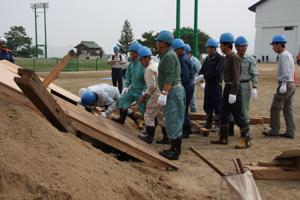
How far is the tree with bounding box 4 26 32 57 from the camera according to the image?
5366 cm

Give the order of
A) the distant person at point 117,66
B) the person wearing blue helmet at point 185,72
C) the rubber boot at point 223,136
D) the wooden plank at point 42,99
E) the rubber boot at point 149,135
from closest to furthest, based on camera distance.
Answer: the wooden plank at point 42,99 → the rubber boot at point 149,135 → the rubber boot at point 223,136 → the person wearing blue helmet at point 185,72 → the distant person at point 117,66

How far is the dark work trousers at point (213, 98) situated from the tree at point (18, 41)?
52586 mm

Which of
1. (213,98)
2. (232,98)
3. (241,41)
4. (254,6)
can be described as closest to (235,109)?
(232,98)

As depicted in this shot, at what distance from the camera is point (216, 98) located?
6.62 metres

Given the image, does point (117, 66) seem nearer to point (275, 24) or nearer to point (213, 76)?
point (213, 76)

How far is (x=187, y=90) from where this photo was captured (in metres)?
6.22

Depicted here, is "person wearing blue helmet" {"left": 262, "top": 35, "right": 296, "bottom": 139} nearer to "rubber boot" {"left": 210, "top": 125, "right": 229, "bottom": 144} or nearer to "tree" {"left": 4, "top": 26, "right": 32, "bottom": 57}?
"rubber boot" {"left": 210, "top": 125, "right": 229, "bottom": 144}

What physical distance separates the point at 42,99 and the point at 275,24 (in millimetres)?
57450

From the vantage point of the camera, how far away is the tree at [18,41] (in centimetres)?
5366

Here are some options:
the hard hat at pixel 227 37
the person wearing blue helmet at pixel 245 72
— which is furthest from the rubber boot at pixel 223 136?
the hard hat at pixel 227 37

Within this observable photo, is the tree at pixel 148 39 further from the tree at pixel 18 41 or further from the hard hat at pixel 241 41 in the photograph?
the hard hat at pixel 241 41

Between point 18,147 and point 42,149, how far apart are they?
0.24 m

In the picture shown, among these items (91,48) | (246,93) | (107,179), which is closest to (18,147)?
(107,179)

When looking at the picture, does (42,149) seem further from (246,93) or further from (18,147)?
(246,93)
